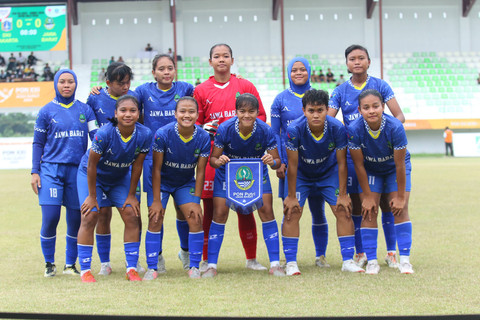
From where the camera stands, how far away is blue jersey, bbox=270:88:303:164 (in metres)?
5.87

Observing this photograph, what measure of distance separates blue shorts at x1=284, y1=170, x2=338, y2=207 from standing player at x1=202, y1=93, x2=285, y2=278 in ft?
0.89

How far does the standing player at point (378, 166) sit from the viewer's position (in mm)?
5195

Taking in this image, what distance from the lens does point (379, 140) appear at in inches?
207

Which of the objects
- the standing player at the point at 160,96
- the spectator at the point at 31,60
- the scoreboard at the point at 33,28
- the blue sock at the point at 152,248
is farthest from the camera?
the spectator at the point at 31,60

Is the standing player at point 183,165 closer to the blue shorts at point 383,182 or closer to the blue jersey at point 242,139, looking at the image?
the blue jersey at point 242,139

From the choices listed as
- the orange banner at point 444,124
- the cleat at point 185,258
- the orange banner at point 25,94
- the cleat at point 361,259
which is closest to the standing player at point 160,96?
the cleat at point 185,258

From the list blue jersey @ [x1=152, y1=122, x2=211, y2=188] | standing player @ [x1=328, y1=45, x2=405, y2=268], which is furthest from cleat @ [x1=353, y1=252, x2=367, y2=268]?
blue jersey @ [x1=152, y1=122, x2=211, y2=188]

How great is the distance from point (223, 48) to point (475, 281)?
3.02 meters

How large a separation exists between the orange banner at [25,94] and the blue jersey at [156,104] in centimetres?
2753

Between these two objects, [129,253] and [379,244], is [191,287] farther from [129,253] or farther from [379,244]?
[379,244]

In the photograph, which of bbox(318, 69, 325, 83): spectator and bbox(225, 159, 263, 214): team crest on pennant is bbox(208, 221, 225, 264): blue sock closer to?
bbox(225, 159, 263, 214): team crest on pennant

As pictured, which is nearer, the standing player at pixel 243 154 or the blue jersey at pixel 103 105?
the standing player at pixel 243 154

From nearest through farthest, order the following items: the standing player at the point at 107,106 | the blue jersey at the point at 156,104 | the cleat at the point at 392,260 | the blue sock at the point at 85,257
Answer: the blue sock at the point at 85,257 < the cleat at the point at 392,260 < the standing player at the point at 107,106 < the blue jersey at the point at 156,104

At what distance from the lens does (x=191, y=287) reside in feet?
15.3
